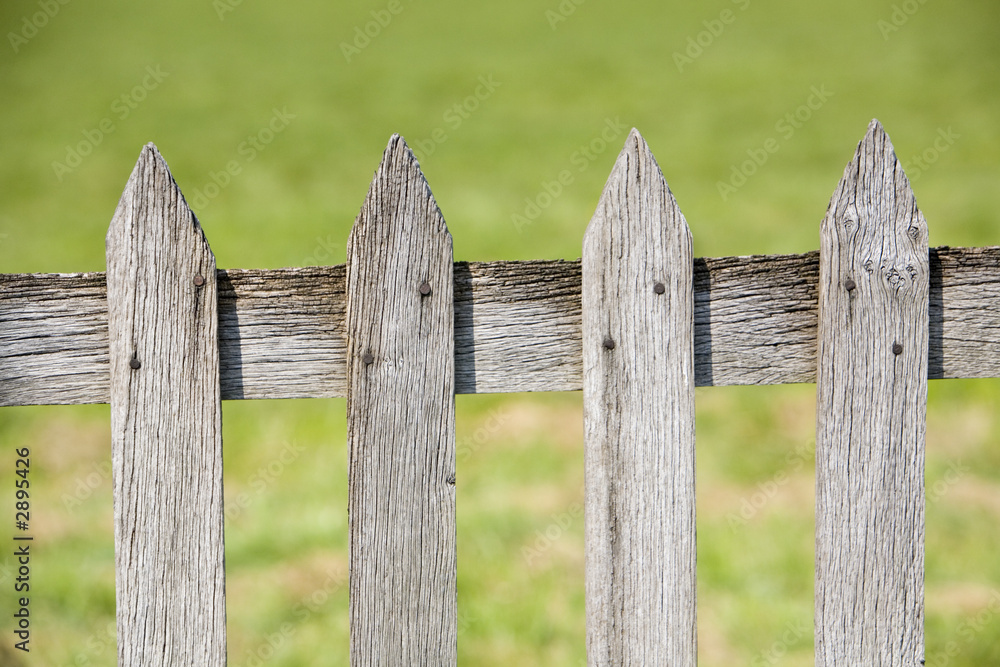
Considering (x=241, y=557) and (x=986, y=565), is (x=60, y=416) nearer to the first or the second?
(x=241, y=557)

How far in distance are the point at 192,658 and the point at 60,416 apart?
352cm

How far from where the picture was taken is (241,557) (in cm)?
327

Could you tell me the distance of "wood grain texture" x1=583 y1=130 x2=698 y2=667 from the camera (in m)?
1.37

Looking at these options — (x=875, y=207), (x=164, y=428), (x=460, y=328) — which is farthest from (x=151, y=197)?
(x=875, y=207)

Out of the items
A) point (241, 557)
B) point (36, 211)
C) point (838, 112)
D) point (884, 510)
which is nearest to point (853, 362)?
point (884, 510)

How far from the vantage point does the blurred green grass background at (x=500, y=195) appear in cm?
300

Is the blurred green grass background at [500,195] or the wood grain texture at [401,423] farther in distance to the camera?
the blurred green grass background at [500,195]

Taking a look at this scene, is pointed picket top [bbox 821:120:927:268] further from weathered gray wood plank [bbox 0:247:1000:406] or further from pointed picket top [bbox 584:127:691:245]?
pointed picket top [bbox 584:127:691:245]

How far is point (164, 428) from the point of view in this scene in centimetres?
134

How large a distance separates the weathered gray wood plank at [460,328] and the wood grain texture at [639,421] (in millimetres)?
59

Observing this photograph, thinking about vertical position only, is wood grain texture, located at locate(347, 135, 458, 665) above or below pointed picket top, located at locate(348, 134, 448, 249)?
below

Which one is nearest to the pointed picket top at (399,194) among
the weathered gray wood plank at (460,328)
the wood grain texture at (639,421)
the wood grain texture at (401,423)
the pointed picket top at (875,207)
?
the wood grain texture at (401,423)

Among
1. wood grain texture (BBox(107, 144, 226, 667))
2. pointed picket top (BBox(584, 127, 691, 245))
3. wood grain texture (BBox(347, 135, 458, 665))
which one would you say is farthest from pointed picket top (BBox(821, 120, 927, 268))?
wood grain texture (BBox(107, 144, 226, 667))

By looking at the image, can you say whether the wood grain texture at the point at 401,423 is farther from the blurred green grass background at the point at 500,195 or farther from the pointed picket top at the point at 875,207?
the blurred green grass background at the point at 500,195
